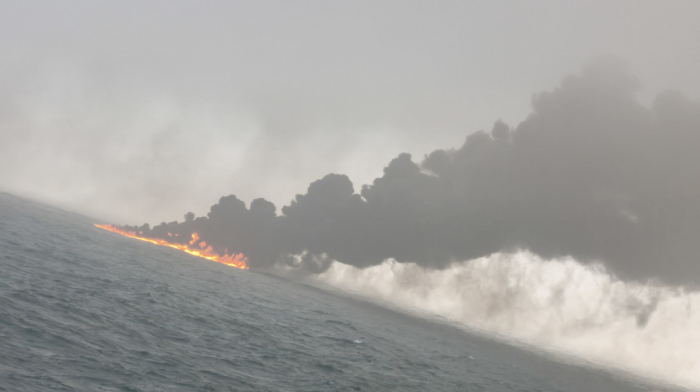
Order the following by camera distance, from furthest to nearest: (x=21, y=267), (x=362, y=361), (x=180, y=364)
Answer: (x=21, y=267) → (x=362, y=361) → (x=180, y=364)

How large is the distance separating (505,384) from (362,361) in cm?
2480

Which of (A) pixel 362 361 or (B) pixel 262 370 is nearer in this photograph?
(B) pixel 262 370

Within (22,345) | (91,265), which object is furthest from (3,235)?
(22,345)

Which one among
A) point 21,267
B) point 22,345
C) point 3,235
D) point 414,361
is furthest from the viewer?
point 3,235

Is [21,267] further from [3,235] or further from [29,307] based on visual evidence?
[3,235]

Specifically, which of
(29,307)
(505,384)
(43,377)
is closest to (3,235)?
(29,307)

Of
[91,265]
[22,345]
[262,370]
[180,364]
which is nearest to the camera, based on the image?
[22,345]

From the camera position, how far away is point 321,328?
76438mm

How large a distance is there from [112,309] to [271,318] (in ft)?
100.0

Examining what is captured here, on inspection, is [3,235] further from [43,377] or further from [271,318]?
[43,377]

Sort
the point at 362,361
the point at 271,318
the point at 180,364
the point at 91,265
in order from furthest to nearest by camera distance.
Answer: the point at 91,265 < the point at 271,318 < the point at 362,361 < the point at 180,364

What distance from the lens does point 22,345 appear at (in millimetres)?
29219

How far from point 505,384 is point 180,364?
49046mm

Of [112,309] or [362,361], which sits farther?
[362,361]
